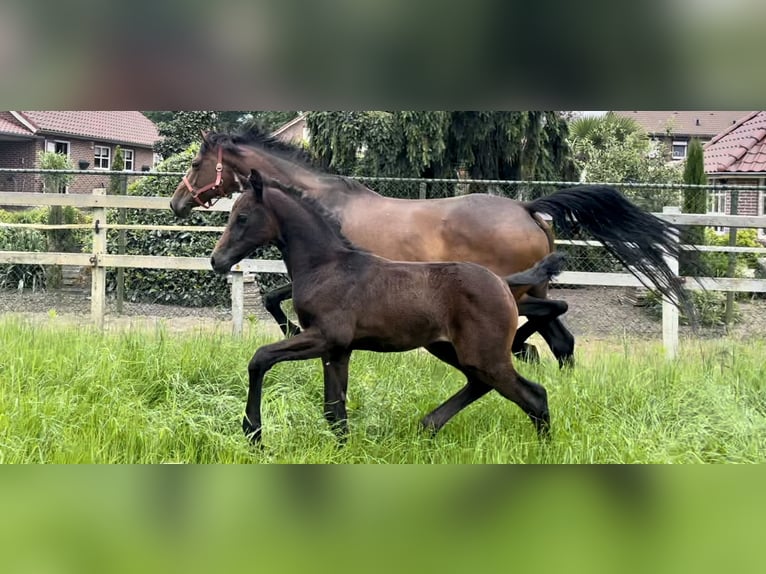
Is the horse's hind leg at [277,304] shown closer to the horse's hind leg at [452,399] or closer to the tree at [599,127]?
the horse's hind leg at [452,399]

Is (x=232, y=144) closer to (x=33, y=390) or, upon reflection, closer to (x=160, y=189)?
(x=33, y=390)

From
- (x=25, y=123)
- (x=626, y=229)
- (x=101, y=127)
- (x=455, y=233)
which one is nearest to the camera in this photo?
(x=626, y=229)

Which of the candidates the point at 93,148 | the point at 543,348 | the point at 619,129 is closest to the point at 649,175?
the point at 619,129

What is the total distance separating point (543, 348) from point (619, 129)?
1483 cm

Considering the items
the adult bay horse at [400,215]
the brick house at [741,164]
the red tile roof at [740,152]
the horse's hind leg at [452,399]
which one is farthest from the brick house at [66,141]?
the red tile roof at [740,152]

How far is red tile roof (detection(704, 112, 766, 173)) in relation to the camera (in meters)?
14.0

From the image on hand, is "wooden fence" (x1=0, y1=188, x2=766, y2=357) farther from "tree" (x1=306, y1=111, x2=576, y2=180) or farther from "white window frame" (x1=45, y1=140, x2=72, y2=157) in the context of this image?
"white window frame" (x1=45, y1=140, x2=72, y2=157)

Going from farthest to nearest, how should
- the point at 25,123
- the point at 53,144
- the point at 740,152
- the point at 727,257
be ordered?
the point at 53,144, the point at 25,123, the point at 740,152, the point at 727,257

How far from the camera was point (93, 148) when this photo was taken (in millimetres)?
25812

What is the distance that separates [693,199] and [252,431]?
28.3ft

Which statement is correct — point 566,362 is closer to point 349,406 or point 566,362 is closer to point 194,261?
point 349,406

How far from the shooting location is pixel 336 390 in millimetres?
3850

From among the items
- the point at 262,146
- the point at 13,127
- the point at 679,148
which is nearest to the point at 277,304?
the point at 262,146

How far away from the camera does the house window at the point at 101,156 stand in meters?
26.4
